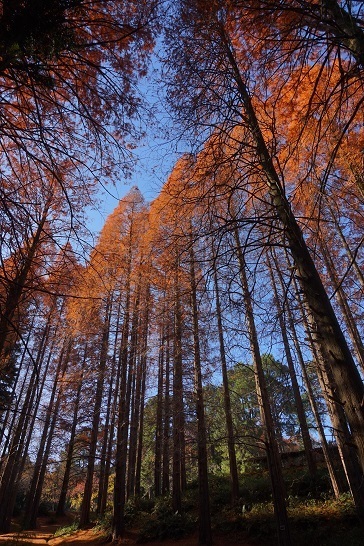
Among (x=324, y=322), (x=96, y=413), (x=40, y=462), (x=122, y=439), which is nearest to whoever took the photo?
(x=324, y=322)

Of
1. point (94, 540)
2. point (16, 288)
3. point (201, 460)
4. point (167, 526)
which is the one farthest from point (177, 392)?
point (16, 288)

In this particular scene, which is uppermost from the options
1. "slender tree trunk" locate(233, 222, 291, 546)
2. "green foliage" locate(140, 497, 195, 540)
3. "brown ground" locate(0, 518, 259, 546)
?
"slender tree trunk" locate(233, 222, 291, 546)

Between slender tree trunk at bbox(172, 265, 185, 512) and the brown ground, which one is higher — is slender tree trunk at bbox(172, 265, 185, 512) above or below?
above

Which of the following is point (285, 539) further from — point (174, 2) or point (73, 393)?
point (73, 393)

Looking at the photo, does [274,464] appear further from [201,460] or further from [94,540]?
[94,540]

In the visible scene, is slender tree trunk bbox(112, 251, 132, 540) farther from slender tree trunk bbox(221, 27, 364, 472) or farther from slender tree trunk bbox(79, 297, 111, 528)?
slender tree trunk bbox(221, 27, 364, 472)

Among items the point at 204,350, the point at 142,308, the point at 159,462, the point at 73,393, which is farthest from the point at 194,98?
the point at 159,462

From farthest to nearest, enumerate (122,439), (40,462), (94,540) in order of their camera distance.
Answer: (40,462)
(122,439)
(94,540)

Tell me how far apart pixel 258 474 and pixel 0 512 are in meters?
13.3

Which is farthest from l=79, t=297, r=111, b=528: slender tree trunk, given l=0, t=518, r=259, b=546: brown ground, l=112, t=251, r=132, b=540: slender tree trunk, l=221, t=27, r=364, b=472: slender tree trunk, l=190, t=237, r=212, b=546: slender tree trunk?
l=221, t=27, r=364, b=472: slender tree trunk

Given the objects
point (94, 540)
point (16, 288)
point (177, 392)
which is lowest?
point (94, 540)

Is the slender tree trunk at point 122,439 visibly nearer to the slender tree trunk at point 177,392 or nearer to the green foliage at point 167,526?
the green foliage at point 167,526

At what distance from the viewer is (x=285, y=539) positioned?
662cm

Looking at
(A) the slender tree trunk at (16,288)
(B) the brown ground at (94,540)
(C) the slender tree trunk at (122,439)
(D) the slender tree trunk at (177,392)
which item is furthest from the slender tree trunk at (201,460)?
(A) the slender tree trunk at (16,288)
